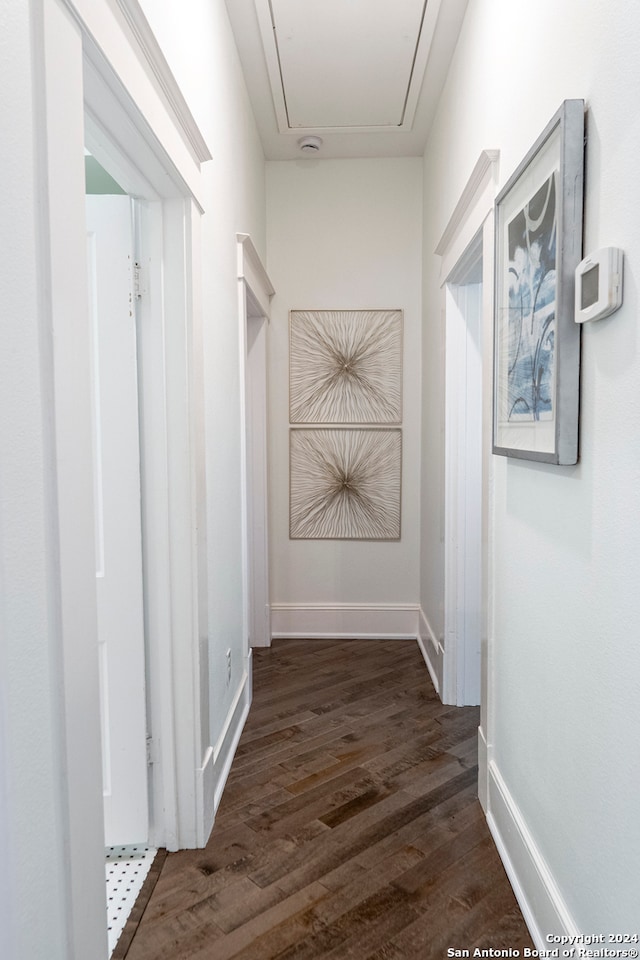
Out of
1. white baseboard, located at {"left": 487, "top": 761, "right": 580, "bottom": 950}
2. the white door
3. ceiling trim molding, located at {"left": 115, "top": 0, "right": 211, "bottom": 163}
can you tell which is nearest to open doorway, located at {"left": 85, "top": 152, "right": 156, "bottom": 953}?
the white door

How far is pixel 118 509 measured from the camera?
1.87 metres

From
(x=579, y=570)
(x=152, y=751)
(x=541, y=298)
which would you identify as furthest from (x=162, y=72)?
(x=152, y=751)

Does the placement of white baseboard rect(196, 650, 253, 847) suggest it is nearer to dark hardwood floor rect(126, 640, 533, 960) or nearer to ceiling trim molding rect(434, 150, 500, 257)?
dark hardwood floor rect(126, 640, 533, 960)

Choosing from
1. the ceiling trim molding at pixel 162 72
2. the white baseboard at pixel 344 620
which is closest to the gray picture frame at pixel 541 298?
the ceiling trim molding at pixel 162 72

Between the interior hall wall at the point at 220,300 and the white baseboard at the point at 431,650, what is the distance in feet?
3.27

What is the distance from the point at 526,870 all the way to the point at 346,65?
10.6 ft

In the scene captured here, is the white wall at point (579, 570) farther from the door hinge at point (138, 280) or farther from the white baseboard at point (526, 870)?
the door hinge at point (138, 280)

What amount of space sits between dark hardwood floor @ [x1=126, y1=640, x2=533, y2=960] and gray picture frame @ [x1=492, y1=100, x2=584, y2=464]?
1.24 m

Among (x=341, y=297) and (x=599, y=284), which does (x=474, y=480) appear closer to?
(x=341, y=297)

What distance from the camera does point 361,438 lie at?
4.08m

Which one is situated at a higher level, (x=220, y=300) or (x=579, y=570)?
(x=220, y=300)

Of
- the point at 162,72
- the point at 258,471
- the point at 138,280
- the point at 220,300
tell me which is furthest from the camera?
the point at 258,471

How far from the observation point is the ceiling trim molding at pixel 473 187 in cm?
204

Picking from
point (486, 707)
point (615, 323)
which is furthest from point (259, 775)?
point (615, 323)
